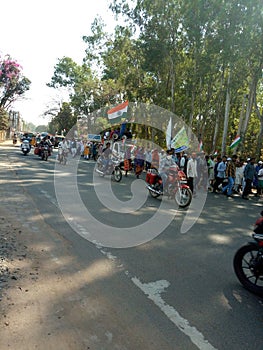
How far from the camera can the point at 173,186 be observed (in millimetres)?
10383

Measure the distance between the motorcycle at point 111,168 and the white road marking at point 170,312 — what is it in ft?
34.0

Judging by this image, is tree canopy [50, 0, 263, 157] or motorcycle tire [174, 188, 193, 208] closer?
motorcycle tire [174, 188, 193, 208]

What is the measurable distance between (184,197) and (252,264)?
545cm

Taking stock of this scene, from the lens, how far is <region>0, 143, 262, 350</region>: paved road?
3.10m

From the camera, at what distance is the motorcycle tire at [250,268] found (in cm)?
427

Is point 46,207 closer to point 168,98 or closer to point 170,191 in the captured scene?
point 170,191

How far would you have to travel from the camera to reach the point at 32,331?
3000 mm

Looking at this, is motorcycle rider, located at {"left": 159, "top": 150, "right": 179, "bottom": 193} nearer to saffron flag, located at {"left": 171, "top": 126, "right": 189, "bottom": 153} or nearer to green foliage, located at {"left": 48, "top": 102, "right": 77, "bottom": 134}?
saffron flag, located at {"left": 171, "top": 126, "right": 189, "bottom": 153}

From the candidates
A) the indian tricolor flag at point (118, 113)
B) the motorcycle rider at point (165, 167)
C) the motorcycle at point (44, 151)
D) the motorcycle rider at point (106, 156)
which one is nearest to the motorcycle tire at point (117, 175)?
the motorcycle rider at point (106, 156)

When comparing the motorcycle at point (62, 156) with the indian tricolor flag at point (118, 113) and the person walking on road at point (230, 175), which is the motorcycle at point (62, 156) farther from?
the person walking on road at point (230, 175)

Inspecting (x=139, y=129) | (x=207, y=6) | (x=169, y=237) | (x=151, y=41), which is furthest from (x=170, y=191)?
(x=139, y=129)

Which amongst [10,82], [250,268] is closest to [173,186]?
[250,268]

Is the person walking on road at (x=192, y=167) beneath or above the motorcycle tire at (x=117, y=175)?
above

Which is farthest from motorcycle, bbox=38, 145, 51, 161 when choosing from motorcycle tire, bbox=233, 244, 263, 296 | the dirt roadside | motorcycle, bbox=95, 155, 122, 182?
motorcycle tire, bbox=233, 244, 263, 296
